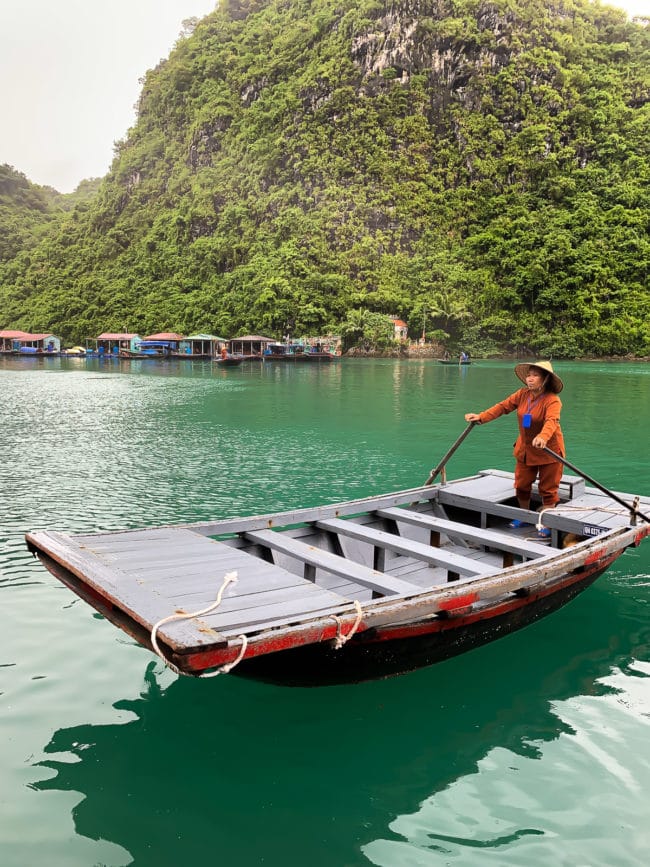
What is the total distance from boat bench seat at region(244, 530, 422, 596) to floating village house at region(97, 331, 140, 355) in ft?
257

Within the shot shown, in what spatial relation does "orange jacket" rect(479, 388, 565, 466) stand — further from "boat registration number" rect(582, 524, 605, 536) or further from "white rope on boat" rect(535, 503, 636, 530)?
"boat registration number" rect(582, 524, 605, 536)

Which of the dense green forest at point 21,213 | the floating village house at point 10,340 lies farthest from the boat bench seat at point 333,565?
the dense green forest at point 21,213

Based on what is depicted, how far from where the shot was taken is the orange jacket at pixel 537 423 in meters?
6.79

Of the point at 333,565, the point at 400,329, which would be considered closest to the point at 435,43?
the point at 400,329

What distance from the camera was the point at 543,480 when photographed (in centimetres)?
717

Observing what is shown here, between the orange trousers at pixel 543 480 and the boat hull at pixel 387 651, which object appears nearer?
the boat hull at pixel 387 651

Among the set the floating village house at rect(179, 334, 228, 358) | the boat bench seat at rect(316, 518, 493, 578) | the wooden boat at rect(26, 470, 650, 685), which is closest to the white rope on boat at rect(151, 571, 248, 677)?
the wooden boat at rect(26, 470, 650, 685)

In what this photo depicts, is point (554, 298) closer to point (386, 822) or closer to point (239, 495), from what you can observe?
point (239, 495)

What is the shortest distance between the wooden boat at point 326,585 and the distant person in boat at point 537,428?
381 millimetres

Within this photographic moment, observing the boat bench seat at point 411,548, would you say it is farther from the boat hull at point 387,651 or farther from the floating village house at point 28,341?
the floating village house at point 28,341

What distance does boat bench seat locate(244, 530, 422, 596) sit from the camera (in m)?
4.61

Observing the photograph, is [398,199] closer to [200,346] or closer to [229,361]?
[200,346]

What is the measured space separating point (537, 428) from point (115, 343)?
280ft

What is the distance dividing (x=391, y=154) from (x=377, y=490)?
100026 mm
